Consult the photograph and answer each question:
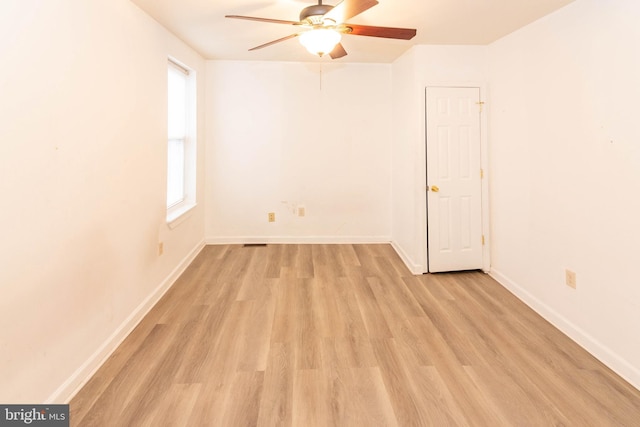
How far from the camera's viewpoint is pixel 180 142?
4.08m

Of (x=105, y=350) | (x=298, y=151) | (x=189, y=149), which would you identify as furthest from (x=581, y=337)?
(x=189, y=149)

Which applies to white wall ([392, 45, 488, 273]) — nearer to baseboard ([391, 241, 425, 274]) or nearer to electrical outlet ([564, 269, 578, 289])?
baseboard ([391, 241, 425, 274])

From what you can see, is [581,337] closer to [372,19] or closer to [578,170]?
[578,170]

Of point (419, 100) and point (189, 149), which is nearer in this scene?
point (419, 100)

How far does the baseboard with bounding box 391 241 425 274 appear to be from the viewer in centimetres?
366

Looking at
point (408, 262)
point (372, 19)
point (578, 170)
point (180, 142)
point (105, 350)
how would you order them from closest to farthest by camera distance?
point (105, 350), point (578, 170), point (372, 19), point (408, 262), point (180, 142)

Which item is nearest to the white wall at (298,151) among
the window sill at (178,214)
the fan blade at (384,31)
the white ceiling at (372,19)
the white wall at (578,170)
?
the window sill at (178,214)

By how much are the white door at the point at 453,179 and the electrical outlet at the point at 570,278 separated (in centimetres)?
112

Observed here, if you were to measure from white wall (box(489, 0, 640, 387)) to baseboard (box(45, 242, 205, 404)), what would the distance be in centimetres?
313

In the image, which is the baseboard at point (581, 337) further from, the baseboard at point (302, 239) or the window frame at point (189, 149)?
the window frame at point (189, 149)

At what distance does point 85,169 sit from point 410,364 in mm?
2263

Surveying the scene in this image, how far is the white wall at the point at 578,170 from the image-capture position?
6.69 feet

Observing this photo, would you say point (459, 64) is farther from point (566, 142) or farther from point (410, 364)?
point (410, 364)

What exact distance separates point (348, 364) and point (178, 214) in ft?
8.10
